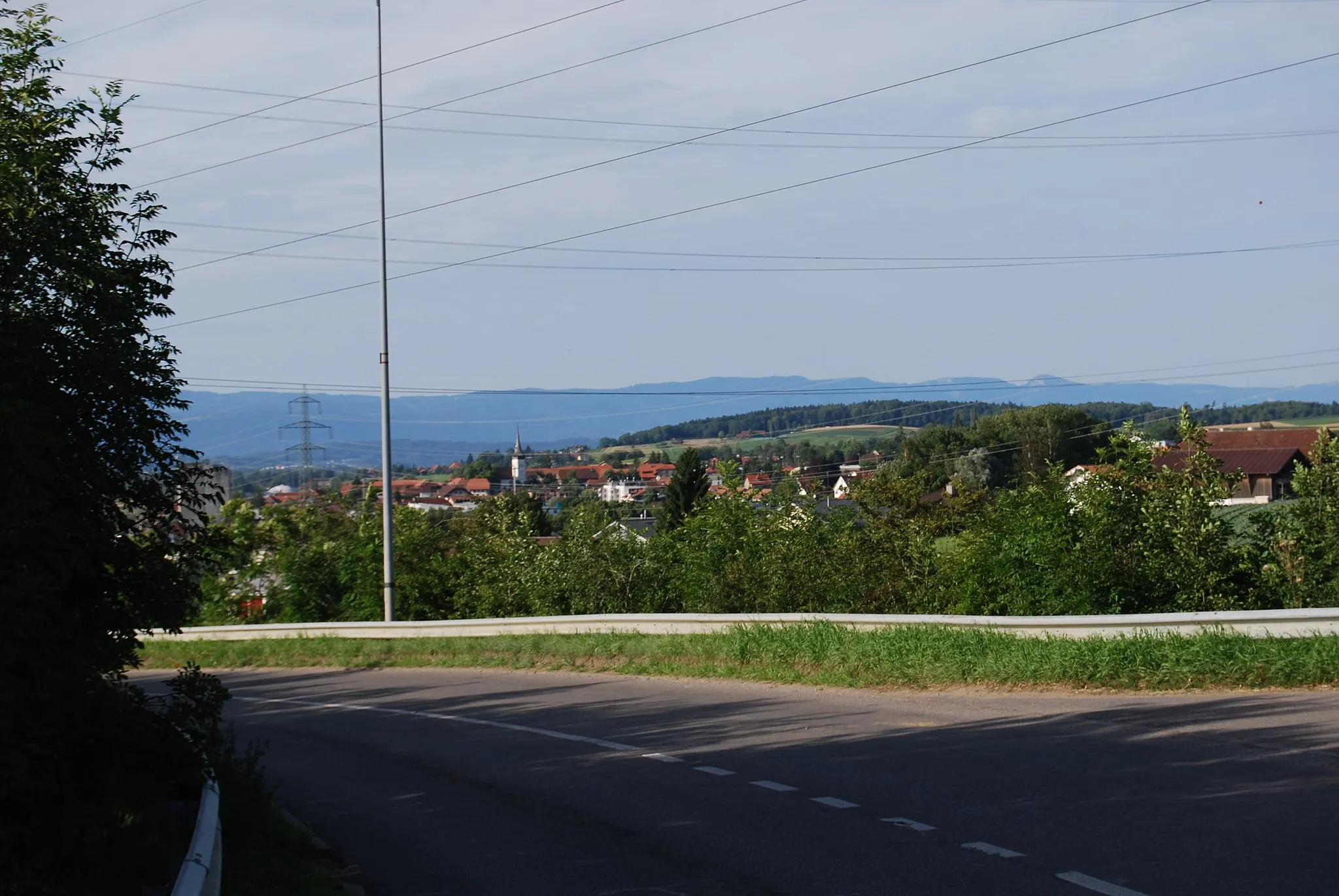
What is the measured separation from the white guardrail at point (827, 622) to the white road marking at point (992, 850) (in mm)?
6055

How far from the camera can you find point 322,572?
110ft

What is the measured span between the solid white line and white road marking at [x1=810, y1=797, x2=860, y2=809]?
3.30 m

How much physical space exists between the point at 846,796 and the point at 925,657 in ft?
19.3

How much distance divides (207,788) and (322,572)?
2704 cm

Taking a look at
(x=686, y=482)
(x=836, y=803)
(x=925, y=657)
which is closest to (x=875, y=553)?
(x=925, y=657)

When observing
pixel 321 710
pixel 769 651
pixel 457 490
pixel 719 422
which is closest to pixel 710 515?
pixel 769 651

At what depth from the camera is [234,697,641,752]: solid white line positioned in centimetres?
1248

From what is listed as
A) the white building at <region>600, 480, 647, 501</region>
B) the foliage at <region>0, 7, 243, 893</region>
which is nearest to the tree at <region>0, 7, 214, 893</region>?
the foliage at <region>0, 7, 243, 893</region>

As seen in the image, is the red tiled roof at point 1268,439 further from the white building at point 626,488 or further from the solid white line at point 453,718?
the white building at point 626,488

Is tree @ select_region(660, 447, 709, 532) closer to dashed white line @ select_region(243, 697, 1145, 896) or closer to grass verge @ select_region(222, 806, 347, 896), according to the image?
dashed white line @ select_region(243, 697, 1145, 896)

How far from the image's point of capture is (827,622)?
1714 cm

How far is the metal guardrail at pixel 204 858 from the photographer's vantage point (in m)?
5.21

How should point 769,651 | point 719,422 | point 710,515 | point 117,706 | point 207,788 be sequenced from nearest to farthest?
point 207,788
point 117,706
point 769,651
point 710,515
point 719,422

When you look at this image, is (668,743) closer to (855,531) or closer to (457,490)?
(855,531)
